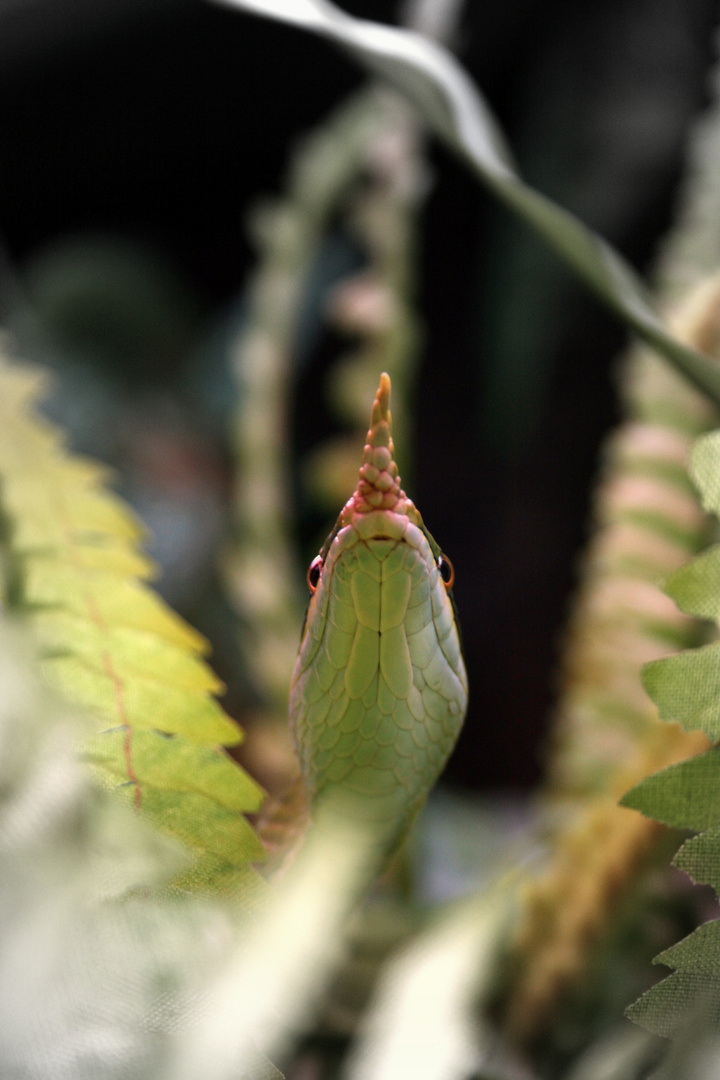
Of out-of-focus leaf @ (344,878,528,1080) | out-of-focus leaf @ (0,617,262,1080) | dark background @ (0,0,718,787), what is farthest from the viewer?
dark background @ (0,0,718,787)

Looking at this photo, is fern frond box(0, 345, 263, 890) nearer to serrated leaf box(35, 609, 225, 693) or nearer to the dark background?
serrated leaf box(35, 609, 225, 693)

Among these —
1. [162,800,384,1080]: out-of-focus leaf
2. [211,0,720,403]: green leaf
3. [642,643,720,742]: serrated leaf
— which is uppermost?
[211,0,720,403]: green leaf

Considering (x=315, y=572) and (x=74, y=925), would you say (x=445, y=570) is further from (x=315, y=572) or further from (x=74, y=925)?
(x=74, y=925)

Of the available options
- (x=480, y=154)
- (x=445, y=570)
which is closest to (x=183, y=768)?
(x=445, y=570)

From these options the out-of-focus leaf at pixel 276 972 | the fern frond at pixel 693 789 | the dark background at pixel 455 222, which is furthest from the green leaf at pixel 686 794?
the dark background at pixel 455 222

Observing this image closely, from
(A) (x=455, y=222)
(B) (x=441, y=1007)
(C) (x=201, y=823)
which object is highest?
(A) (x=455, y=222)

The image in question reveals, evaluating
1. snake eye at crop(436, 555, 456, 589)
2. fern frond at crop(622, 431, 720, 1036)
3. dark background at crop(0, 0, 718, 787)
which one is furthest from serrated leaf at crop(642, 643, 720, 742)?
dark background at crop(0, 0, 718, 787)

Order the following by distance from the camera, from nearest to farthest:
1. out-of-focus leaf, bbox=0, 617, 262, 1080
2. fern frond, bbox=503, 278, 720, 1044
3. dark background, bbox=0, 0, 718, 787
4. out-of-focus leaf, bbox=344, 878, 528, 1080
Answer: out-of-focus leaf, bbox=0, 617, 262, 1080, out-of-focus leaf, bbox=344, 878, 528, 1080, fern frond, bbox=503, 278, 720, 1044, dark background, bbox=0, 0, 718, 787

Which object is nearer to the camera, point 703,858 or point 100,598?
point 703,858
